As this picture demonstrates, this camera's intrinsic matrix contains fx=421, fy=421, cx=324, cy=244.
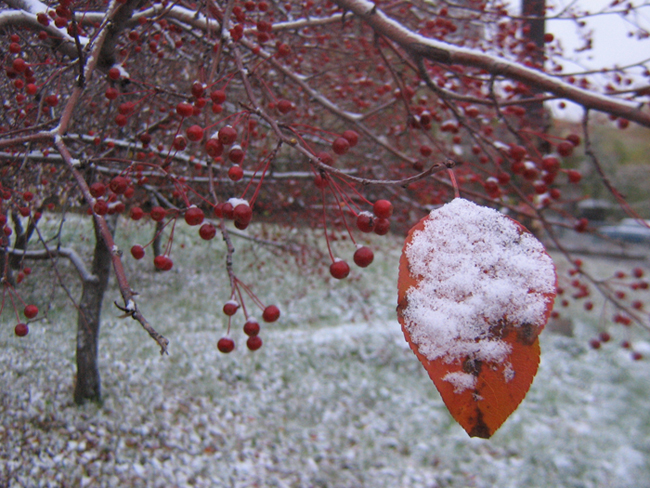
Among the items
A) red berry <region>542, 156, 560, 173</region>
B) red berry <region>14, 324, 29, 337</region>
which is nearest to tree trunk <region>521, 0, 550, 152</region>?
red berry <region>542, 156, 560, 173</region>

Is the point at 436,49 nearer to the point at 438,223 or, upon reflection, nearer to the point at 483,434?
the point at 438,223

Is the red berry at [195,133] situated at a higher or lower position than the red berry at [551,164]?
higher

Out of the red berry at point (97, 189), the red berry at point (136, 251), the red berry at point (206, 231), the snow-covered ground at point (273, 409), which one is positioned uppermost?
the red berry at point (97, 189)

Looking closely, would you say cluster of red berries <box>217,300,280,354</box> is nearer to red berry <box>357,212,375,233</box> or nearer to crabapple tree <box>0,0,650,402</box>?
crabapple tree <box>0,0,650,402</box>

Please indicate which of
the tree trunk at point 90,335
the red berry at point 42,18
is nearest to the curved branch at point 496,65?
the red berry at point 42,18

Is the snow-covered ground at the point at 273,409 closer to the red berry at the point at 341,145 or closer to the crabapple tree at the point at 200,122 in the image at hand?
the crabapple tree at the point at 200,122

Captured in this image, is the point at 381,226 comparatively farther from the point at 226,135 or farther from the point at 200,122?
the point at 200,122

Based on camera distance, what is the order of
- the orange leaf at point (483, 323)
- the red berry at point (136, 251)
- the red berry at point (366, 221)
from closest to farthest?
the orange leaf at point (483, 323)
the red berry at point (366, 221)
the red berry at point (136, 251)

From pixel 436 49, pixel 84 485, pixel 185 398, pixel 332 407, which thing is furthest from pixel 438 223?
pixel 332 407
